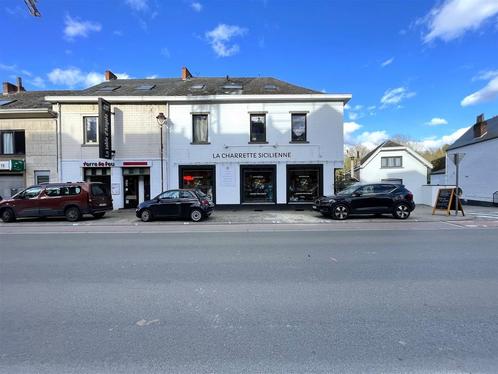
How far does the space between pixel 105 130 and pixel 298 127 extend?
10.9 meters

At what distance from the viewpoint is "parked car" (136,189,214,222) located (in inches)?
554

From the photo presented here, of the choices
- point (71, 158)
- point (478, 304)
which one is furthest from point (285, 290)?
point (71, 158)

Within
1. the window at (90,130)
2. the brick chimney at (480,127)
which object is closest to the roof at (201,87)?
the window at (90,130)

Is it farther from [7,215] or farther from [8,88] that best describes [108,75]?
[7,215]

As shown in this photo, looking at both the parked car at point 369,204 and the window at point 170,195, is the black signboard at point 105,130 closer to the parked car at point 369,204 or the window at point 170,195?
the window at point 170,195

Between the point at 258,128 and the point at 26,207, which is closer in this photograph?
the point at 26,207

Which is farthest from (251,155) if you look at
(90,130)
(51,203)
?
(51,203)

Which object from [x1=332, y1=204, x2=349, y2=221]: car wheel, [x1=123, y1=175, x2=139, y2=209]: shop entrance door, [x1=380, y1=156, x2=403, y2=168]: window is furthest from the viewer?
[x1=380, y1=156, x2=403, y2=168]: window

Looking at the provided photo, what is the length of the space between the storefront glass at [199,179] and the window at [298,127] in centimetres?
532

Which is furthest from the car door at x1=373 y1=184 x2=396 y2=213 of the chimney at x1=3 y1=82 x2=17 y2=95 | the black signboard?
the chimney at x1=3 y1=82 x2=17 y2=95

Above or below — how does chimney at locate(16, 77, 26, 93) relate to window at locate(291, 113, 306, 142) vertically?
above

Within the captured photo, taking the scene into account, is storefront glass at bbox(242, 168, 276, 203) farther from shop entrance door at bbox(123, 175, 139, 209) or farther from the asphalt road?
the asphalt road

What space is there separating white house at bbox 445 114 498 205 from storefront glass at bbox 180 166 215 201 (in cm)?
1717

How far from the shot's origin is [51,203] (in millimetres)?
14508
